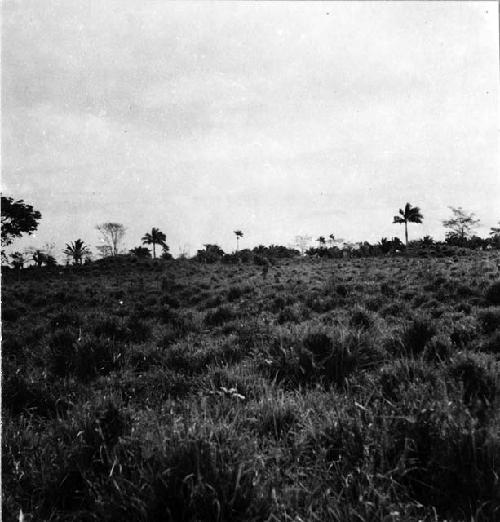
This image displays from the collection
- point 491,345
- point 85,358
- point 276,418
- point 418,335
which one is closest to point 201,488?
point 276,418

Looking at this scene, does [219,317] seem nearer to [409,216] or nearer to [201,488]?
[201,488]

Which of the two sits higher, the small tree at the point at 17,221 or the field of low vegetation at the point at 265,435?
the small tree at the point at 17,221

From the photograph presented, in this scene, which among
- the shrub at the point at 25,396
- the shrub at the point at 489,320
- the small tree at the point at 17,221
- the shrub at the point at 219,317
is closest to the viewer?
the shrub at the point at 25,396

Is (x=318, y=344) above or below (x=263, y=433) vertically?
above

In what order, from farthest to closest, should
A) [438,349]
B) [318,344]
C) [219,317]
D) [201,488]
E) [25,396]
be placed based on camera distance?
[219,317]
[318,344]
[438,349]
[25,396]
[201,488]

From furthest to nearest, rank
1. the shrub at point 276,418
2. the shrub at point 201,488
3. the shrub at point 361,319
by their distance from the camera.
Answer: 1. the shrub at point 361,319
2. the shrub at point 276,418
3. the shrub at point 201,488

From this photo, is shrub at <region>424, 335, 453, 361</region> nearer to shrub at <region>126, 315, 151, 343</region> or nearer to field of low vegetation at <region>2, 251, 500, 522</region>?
field of low vegetation at <region>2, 251, 500, 522</region>

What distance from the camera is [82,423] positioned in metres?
3.01

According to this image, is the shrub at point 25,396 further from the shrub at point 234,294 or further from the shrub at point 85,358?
the shrub at point 234,294

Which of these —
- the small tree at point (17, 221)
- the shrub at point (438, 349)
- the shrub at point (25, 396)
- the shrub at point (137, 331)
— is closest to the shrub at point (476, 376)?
the shrub at point (438, 349)

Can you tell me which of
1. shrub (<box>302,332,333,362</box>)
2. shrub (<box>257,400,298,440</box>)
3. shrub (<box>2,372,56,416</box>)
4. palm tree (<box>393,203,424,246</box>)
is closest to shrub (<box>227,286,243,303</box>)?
shrub (<box>302,332,333,362</box>)

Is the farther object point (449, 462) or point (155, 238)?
point (155, 238)

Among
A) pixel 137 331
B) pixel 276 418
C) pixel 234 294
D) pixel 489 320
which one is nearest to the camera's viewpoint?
pixel 276 418

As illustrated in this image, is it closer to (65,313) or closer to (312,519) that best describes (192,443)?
(312,519)
